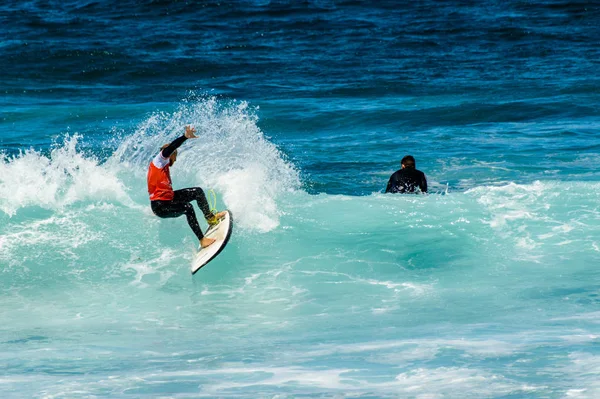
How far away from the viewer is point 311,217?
41.2 feet

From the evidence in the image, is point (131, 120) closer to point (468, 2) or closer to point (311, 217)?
point (311, 217)

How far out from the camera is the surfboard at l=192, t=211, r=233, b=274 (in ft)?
32.9

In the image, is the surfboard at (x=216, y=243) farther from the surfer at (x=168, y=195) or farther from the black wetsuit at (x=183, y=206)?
the black wetsuit at (x=183, y=206)

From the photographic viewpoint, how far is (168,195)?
403 inches

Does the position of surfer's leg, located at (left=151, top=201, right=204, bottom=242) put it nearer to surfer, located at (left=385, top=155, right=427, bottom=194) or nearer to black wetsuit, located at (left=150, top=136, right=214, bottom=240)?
black wetsuit, located at (left=150, top=136, right=214, bottom=240)

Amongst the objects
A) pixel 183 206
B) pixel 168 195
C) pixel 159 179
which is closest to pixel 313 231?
pixel 183 206

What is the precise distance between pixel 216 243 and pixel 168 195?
31.0 inches

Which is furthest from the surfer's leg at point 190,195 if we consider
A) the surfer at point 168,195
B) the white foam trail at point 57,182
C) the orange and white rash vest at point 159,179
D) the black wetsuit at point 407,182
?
the black wetsuit at point 407,182

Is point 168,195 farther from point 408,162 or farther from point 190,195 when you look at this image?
point 408,162

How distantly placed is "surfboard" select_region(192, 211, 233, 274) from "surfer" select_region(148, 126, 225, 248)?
8 cm

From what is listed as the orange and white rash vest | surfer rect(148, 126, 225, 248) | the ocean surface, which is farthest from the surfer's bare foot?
the orange and white rash vest

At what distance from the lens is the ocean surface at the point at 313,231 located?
279 inches

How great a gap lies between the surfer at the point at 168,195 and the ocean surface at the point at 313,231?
2.20 ft

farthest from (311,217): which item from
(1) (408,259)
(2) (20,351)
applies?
(2) (20,351)
